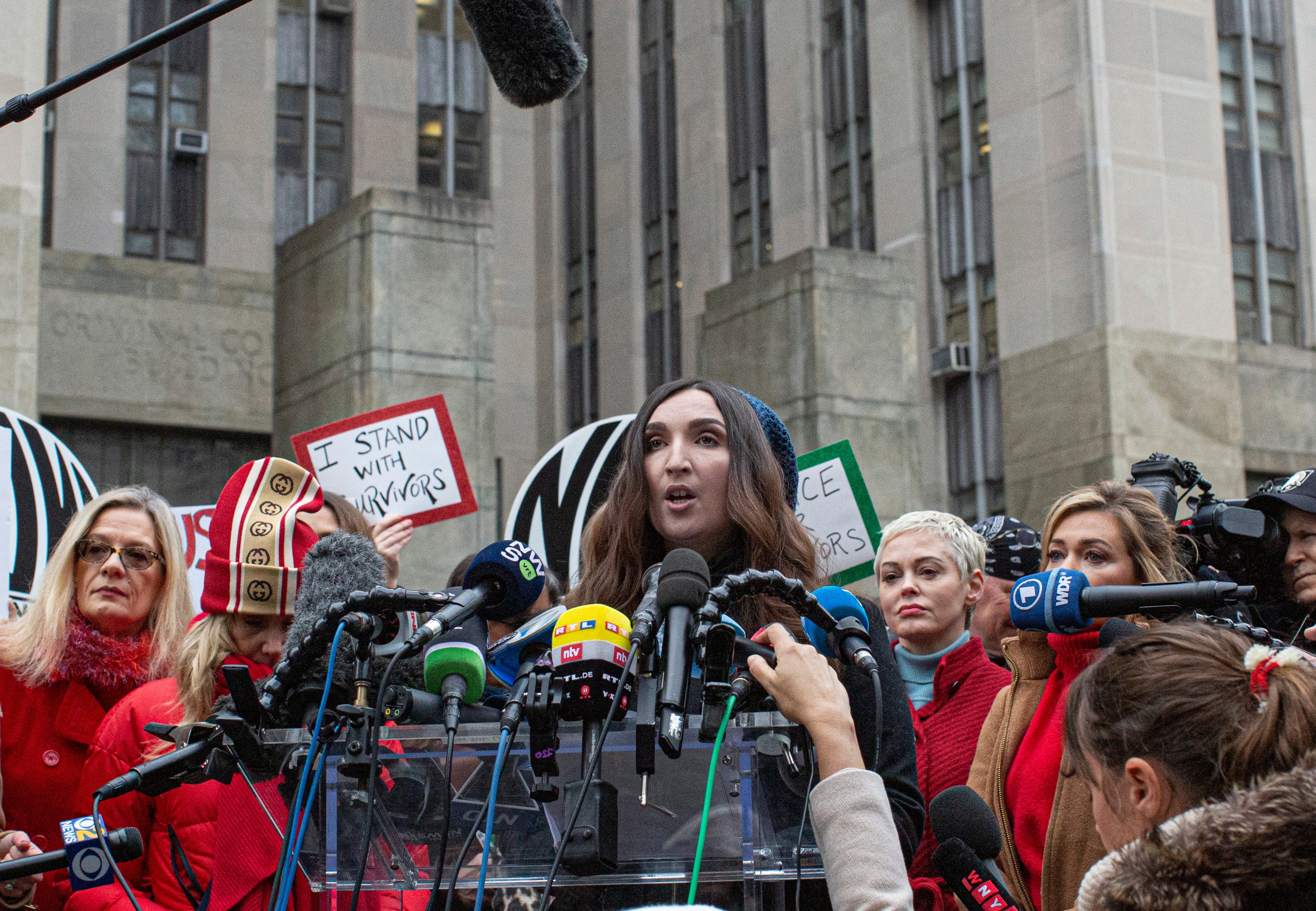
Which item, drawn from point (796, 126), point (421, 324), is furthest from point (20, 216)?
point (796, 126)

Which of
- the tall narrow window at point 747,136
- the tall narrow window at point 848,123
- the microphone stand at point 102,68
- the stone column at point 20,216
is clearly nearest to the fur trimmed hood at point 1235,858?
the microphone stand at point 102,68

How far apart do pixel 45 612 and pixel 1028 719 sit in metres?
2.76

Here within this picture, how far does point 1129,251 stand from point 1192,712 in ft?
55.7

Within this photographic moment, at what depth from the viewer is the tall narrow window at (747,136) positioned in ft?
85.0

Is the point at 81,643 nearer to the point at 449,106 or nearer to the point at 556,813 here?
the point at 556,813

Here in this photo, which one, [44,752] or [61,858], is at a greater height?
[44,752]

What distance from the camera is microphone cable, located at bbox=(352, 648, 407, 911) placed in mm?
2529

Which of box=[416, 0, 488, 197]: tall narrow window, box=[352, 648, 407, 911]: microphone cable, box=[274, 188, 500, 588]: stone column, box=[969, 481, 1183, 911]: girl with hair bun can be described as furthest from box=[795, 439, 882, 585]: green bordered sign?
box=[416, 0, 488, 197]: tall narrow window

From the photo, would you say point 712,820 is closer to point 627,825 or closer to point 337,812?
point 627,825

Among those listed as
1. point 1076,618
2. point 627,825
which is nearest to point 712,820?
point 627,825

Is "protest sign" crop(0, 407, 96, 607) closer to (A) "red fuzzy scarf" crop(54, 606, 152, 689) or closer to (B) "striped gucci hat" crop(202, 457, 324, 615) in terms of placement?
(A) "red fuzzy scarf" crop(54, 606, 152, 689)

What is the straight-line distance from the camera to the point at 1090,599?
3266 mm

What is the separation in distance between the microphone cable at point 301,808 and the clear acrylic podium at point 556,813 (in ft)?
0.15

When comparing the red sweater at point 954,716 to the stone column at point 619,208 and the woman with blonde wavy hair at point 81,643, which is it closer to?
the woman with blonde wavy hair at point 81,643
